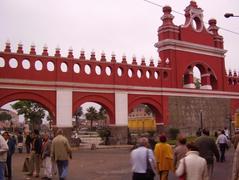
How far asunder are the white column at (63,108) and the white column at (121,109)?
3.97 meters

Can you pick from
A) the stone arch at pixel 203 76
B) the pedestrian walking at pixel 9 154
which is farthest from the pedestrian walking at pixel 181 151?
the stone arch at pixel 203 76

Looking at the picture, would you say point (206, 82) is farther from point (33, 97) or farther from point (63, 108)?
point (33, 97)

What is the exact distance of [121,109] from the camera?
2991 centimetres

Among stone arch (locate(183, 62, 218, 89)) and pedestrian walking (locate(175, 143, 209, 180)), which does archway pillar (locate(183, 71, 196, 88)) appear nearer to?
stone arch (locate(183, 62, 218, 89))

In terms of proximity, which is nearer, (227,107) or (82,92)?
(82,92)

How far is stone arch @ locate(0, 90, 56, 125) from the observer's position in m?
25.5

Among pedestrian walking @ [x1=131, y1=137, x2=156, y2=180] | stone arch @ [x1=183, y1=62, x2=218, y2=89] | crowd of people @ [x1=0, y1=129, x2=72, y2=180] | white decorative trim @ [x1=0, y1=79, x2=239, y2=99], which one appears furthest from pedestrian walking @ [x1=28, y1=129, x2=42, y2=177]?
stone arch @ [x1=183, y1=62, x2=218, y2=89]

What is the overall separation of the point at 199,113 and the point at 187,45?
6.17 meters

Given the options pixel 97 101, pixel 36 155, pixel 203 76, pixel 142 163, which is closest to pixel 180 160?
pixel 142 163

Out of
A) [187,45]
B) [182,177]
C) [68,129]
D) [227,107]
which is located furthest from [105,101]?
[182,177]

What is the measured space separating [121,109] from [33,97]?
7.06 metres

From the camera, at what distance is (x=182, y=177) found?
692cm

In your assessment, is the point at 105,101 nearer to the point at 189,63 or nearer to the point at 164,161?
the point at 189,63

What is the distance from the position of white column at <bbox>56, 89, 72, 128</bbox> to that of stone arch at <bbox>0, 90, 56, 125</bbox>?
319 millimetres
